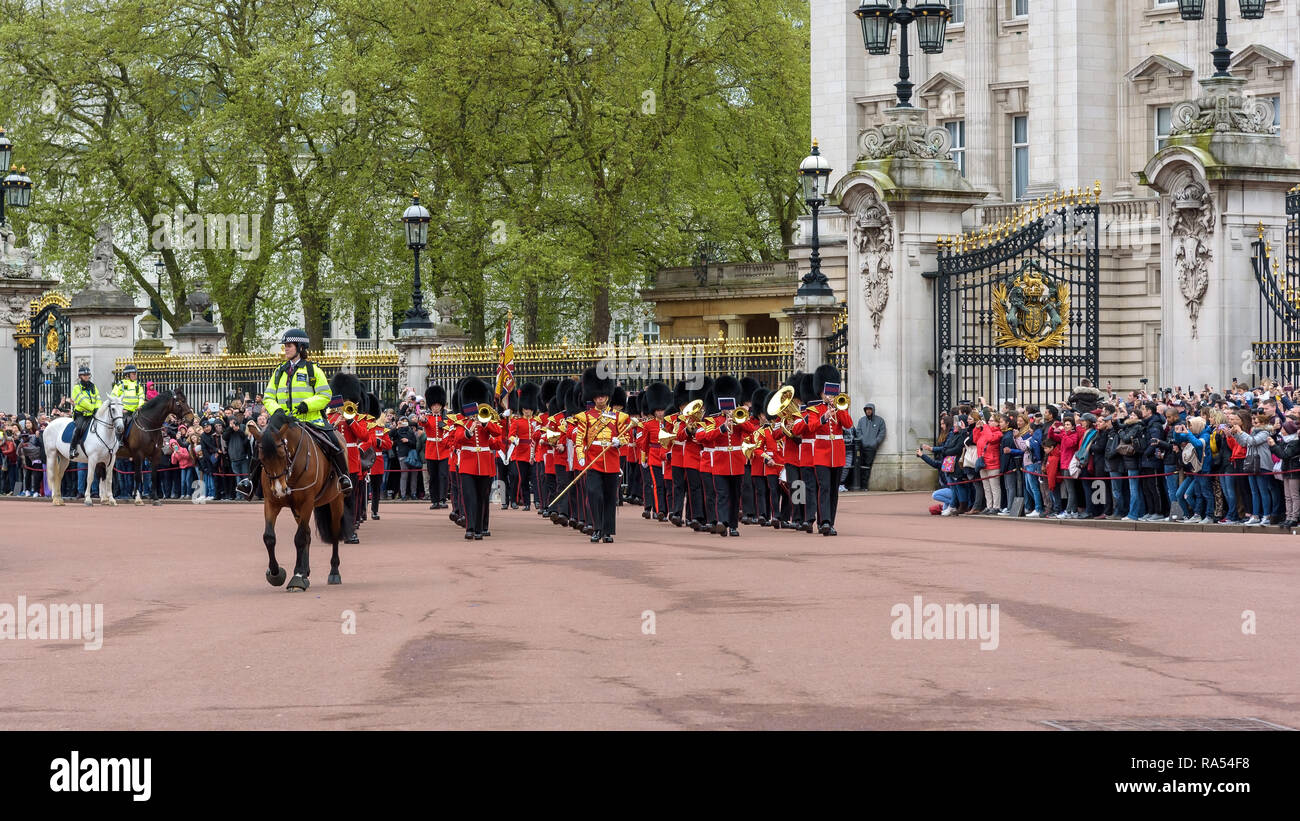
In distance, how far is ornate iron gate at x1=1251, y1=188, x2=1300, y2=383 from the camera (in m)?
21.2

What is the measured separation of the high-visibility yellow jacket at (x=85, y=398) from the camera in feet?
98.4

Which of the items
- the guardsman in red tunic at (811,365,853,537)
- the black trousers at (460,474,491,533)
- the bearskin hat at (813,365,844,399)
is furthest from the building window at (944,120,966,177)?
the black trousers at (460,474,491,533)

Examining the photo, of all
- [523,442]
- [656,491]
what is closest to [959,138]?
[523,442]

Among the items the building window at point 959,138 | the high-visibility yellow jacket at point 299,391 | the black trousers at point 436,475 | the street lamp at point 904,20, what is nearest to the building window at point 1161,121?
the building window at point 959,138

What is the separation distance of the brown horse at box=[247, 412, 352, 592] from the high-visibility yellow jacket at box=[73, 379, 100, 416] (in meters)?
15.4

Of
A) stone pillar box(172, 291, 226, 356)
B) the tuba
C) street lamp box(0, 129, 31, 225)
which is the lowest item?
the tuba

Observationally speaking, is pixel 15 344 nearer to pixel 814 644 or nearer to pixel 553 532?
pixel 553 532

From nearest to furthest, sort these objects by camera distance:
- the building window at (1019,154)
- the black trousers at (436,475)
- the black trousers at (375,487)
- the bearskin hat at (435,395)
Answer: the black trousers at (375,487), the bearskin hat at (435,395), the black trousers at (436,475), the building window at (1019,154)

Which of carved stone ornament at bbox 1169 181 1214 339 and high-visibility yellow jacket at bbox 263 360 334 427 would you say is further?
carved stone ornament at bbox 1169 181 1214 339

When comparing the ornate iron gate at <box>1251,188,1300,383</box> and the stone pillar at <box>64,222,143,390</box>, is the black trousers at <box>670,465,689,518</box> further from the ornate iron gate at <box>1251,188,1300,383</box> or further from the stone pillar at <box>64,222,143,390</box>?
the stone pillar at <box>64,222,143,390</box>

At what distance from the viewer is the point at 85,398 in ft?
98.6

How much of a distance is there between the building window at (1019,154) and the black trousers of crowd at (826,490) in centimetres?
2736

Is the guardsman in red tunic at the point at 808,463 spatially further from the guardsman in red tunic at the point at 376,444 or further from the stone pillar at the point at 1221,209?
the guardsman in red tunic at the point at 376,444
